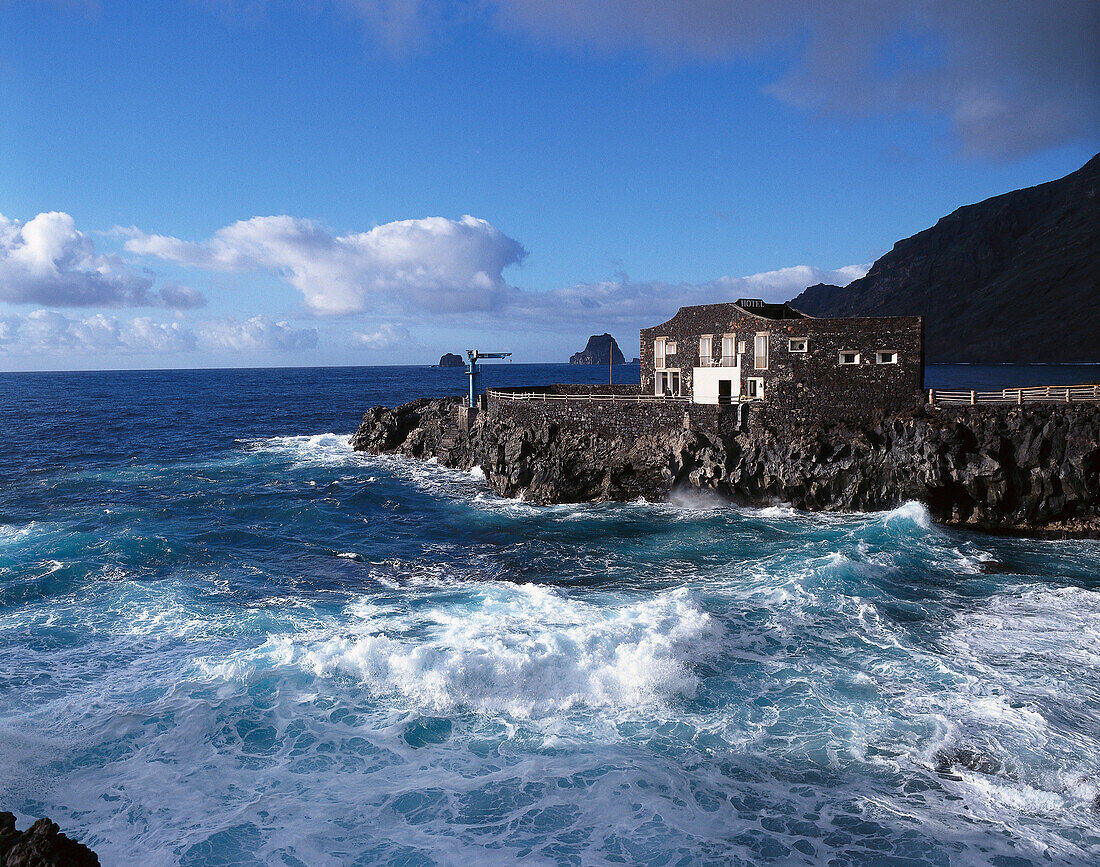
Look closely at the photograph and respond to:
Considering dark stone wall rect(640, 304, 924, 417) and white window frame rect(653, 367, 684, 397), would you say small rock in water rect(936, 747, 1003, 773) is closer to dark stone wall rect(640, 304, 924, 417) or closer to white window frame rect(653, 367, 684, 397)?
dark stone wall rect(640, 304, 924, 417)

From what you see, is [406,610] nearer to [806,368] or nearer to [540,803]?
[540,803]

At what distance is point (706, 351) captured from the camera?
42.8 m

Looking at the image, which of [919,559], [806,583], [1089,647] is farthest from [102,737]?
[919,559]

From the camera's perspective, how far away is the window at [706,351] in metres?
42.4

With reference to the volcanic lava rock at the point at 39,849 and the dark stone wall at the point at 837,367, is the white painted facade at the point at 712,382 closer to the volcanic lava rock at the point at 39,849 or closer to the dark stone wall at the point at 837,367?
the dark stone wall at the point at 837,367

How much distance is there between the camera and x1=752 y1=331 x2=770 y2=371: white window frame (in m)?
38.9

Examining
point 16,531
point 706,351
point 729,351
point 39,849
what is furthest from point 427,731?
point 706,351

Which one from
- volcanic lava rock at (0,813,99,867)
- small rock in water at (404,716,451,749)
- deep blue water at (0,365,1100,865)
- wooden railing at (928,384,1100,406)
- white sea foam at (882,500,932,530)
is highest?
wooden railing at (928,384,1100,406)

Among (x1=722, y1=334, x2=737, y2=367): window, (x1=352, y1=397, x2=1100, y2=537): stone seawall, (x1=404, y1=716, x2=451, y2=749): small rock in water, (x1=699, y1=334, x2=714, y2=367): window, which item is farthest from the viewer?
(x1=699, y1=334, x2=714, y2=367): window

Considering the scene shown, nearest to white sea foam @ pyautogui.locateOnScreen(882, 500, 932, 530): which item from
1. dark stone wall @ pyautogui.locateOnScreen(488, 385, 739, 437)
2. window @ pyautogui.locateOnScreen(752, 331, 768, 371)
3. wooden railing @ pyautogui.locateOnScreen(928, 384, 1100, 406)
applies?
wooden railing @ pyautogui.locateOnScreen(928, 384, 1100, 406)

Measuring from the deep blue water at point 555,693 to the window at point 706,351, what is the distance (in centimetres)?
1399

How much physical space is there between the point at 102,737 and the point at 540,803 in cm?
1077

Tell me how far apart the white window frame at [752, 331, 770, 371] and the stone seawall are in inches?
115

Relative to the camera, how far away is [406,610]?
74.1 ft
